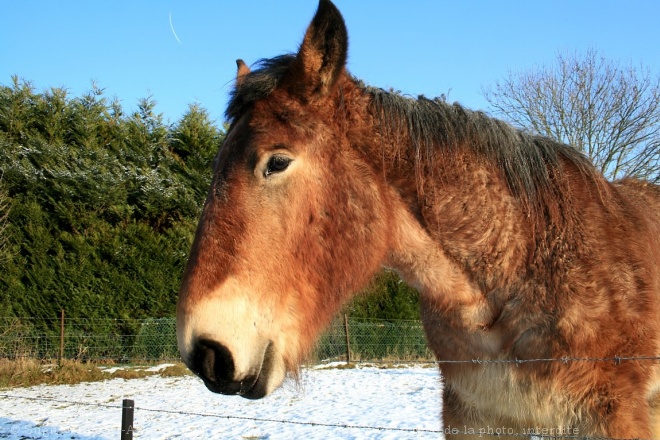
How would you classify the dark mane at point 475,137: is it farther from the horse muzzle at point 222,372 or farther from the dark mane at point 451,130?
the horse muzzle at point 222,372

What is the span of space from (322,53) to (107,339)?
12.8m

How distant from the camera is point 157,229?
48.4 ft

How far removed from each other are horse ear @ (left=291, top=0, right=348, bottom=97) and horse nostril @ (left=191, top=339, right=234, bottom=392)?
1.21 m

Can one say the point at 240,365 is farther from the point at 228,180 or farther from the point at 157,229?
the point at 157,229

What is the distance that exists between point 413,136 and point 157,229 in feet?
43.6

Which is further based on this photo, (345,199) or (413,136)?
(413,136)

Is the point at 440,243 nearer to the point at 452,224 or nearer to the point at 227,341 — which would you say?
the point at 452,224

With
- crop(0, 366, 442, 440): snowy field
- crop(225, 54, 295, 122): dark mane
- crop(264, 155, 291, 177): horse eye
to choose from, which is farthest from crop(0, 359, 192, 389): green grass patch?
crop(264, 155, 291, 177): horse eye

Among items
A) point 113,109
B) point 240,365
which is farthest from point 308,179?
point 113,109

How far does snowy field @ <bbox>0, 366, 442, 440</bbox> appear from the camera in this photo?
695 cm

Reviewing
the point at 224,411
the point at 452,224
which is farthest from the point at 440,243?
the point at 224,411

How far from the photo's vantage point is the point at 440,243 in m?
2.47

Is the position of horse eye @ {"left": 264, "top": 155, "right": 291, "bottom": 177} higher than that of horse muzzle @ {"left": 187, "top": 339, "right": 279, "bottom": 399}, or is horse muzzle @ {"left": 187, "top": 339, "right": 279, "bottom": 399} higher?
horse eye @ {"left": 264, "top": 155, "right": 291, "bottom": 177}

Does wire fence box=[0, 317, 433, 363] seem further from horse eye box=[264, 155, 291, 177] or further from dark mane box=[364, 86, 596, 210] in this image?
horse eye box=[264, 155, 291, 177]
